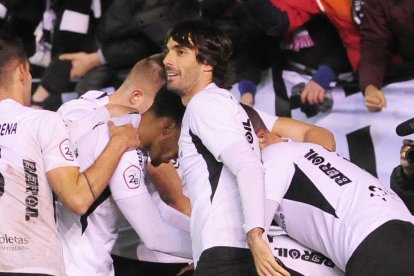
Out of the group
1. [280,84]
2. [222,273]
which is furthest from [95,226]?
[280,84]

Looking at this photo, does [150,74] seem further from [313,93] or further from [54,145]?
[313,93]

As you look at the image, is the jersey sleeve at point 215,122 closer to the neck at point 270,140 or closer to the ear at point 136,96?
the neck at point 270,140

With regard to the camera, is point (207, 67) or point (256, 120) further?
point (256, 120)

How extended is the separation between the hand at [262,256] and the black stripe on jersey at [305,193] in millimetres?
275

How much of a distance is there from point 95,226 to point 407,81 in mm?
1677

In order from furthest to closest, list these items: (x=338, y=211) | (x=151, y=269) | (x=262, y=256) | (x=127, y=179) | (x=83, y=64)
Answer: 1. (x=83, y=64)
2. (x=151, y=269)
3. (x=127, y=179)
4. (x=338, y=211)
5. (x=262, y=256)

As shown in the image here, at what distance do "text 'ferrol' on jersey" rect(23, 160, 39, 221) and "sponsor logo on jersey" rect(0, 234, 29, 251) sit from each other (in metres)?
0.10

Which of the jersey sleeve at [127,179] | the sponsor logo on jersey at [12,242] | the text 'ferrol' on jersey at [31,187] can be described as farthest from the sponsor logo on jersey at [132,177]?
the sponsor logo on jersey at [12,242]

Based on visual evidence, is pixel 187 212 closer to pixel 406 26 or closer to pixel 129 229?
pixel 129 229

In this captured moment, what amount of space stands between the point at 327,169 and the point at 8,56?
4.29 ft

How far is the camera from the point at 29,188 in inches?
118

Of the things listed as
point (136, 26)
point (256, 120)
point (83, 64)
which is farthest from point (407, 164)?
point (83, 64)

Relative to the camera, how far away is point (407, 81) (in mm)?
3916

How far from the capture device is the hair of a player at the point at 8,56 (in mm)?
3170
